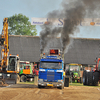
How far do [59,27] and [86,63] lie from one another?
24124 mm

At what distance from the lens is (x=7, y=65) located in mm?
32719

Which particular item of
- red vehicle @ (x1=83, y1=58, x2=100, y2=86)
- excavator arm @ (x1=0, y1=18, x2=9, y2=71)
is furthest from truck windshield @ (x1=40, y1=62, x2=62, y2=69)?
excavator arm @ (x1=0, y1=18, x2=9, y2=71)

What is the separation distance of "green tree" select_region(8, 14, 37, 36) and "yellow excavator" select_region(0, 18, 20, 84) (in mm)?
57678

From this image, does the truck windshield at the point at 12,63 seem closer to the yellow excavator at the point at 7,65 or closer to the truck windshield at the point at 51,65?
the yellow excavator at the point at 7,65

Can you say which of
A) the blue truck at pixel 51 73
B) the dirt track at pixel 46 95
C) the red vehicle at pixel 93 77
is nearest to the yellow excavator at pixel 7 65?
the blue truck at pixel 51 73

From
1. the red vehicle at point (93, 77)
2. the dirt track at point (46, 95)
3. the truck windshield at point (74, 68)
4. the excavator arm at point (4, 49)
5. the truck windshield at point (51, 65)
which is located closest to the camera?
the dirt track at point (46, 95)

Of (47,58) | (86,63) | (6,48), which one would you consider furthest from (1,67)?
(86,63)

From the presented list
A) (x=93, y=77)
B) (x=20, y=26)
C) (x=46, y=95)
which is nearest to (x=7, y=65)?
(x=93, y=77)

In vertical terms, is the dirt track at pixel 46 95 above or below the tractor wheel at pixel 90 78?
below

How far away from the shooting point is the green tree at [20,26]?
301ft

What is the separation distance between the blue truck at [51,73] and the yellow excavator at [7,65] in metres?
7.65

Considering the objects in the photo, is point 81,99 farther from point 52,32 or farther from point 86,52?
point 86,52

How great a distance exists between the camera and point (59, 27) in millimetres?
33312

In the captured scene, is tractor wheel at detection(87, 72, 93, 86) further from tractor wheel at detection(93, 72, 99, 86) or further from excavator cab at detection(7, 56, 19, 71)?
excavator cab at detection(7, 56, 19, 71)
